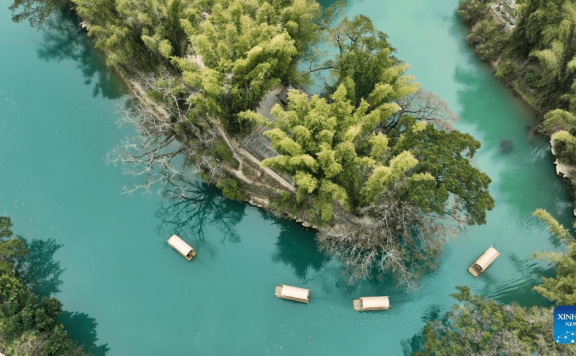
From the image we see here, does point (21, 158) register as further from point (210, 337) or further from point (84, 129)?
point (210, 337)

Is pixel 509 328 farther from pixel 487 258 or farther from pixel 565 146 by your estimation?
pixel 565 146

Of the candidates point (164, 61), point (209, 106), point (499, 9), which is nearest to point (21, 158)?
point (164, 61)

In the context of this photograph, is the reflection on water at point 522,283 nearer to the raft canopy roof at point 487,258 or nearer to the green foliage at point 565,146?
the raft canopy roof at point 487,258

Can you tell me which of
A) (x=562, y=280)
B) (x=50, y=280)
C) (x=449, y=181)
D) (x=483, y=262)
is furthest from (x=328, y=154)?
(x=50, y=280)

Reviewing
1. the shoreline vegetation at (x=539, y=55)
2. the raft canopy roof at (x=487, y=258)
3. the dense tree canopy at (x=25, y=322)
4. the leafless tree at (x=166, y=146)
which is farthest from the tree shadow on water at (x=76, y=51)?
the shoreline vegetation at (x=539, y=55)

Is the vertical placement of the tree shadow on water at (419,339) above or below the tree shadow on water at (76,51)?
below
